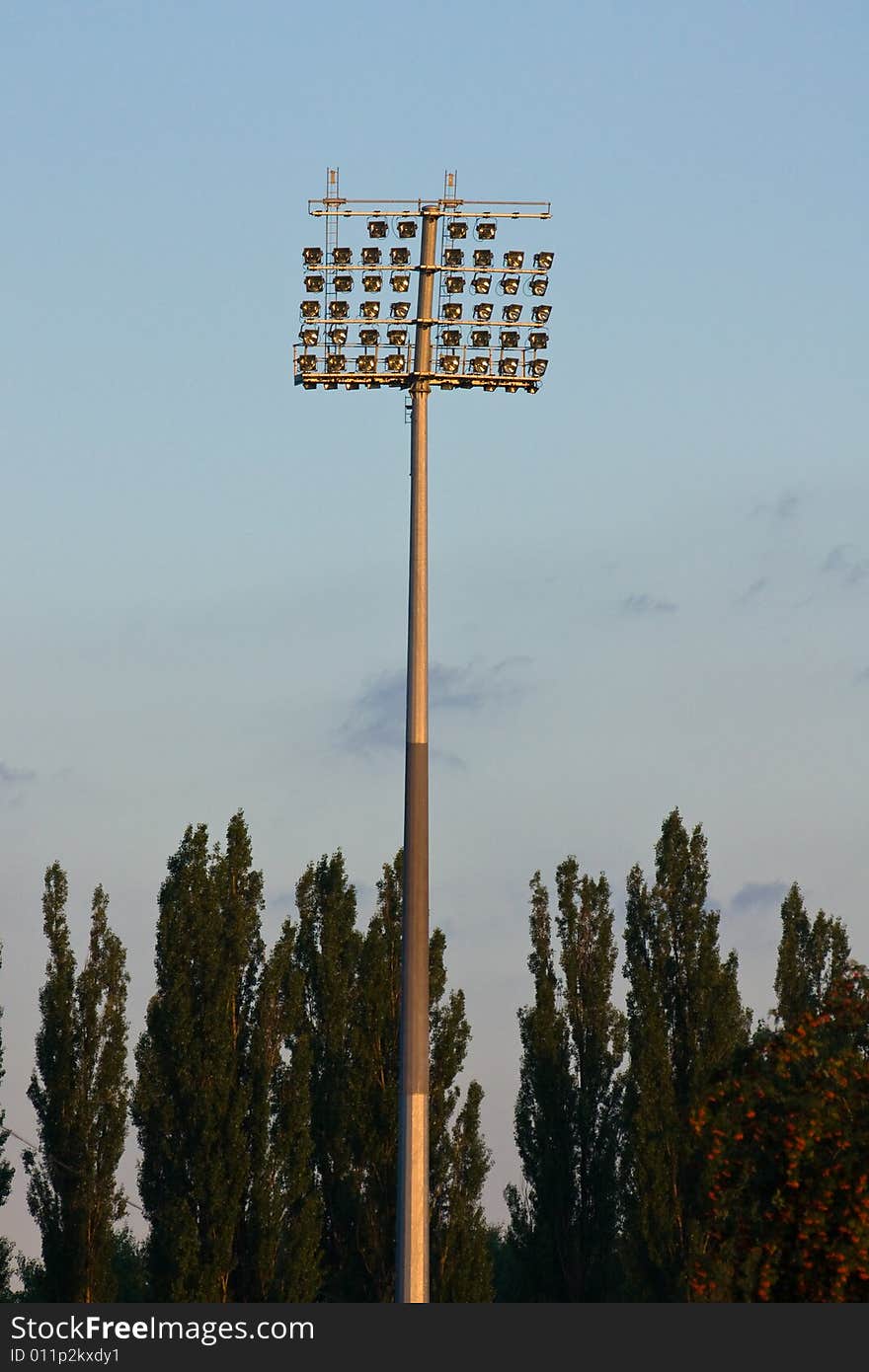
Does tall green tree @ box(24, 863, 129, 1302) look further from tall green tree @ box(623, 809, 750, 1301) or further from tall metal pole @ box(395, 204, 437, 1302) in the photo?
tall metal pole @ box(395, 204, 437, 1302)

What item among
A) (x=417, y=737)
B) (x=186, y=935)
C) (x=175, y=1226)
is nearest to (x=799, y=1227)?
(x=417, y=737)

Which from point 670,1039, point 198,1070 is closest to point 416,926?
point 198,1070

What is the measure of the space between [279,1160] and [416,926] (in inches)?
679

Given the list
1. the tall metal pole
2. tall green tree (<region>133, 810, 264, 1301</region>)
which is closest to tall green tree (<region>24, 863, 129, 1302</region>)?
tall green tree (<region>133, 810, 264, 1301</region>)

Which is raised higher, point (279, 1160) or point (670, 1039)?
point (670, 1039)

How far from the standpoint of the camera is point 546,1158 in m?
43.2

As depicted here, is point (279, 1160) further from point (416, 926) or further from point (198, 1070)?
point (416, 926)

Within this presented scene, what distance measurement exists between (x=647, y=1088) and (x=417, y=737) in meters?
19.7

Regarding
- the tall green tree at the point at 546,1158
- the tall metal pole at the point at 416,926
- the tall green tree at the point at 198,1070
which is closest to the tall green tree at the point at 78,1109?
the tall green tree at the point at 198,1070

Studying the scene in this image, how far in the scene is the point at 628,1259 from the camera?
40.0 meters

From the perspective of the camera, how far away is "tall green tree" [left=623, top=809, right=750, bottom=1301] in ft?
131

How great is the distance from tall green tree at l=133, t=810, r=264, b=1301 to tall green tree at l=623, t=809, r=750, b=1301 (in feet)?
26.8

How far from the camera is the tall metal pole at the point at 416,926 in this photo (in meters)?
22.3

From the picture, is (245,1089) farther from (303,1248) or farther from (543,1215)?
(543,1215)
